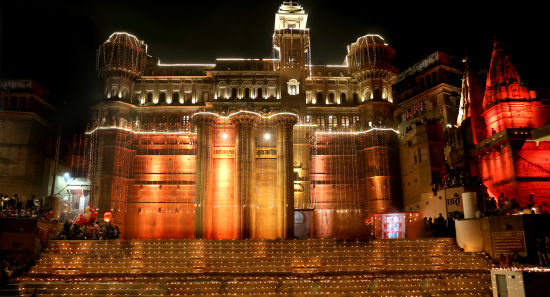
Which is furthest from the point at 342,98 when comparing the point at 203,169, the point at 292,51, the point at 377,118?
the point at 203,169

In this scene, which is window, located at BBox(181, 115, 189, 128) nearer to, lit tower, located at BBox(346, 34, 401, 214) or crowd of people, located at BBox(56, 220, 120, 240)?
crowd of people, located at BBox(56, 220, 120, 240)

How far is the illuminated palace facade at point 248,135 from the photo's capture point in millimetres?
36750

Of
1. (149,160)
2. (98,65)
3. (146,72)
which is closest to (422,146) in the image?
(149,160)

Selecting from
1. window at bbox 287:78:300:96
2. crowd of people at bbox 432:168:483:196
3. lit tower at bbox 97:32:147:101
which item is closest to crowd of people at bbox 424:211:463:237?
crowd of people at bbox 432:168:483:196

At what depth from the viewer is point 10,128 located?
4028cm

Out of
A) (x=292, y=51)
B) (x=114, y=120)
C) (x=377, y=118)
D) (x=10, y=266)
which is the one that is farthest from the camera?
(x=292, y=51)

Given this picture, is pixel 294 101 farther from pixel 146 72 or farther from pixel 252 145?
pixel 146 72

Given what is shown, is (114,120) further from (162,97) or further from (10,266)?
(10,266)

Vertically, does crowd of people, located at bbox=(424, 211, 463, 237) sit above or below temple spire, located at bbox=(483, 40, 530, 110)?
below

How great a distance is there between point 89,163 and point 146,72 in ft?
34.8

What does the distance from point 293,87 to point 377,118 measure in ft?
28.0

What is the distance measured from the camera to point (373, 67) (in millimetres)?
41188

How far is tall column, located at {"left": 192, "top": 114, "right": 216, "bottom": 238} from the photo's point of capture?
32094 mm

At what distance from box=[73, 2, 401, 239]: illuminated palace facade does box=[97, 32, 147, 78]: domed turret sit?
0.35ft
